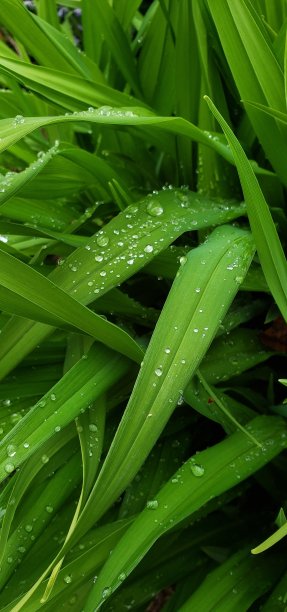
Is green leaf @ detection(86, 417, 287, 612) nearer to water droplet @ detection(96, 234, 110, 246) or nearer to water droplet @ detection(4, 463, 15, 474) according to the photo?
water droplet @ detection(4, 463, 15, 474)

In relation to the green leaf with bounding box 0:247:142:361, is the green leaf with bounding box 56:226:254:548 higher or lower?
lower

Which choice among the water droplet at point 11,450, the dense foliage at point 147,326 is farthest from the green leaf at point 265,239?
the water droplet at point 11,450

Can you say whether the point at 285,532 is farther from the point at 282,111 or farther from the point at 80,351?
the point at 282,111

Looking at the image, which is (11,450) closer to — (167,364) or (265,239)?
(167,364)

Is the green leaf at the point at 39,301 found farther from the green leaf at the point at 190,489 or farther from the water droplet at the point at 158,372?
the green leaf at the point at 190,489

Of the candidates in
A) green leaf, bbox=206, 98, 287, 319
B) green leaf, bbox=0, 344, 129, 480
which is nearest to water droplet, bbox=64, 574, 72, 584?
green leaf, bbox=0, 344, 129, 480

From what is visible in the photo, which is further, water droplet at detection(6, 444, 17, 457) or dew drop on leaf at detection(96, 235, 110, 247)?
dew drop on leaf at detection(96, 235, 110, 247)
